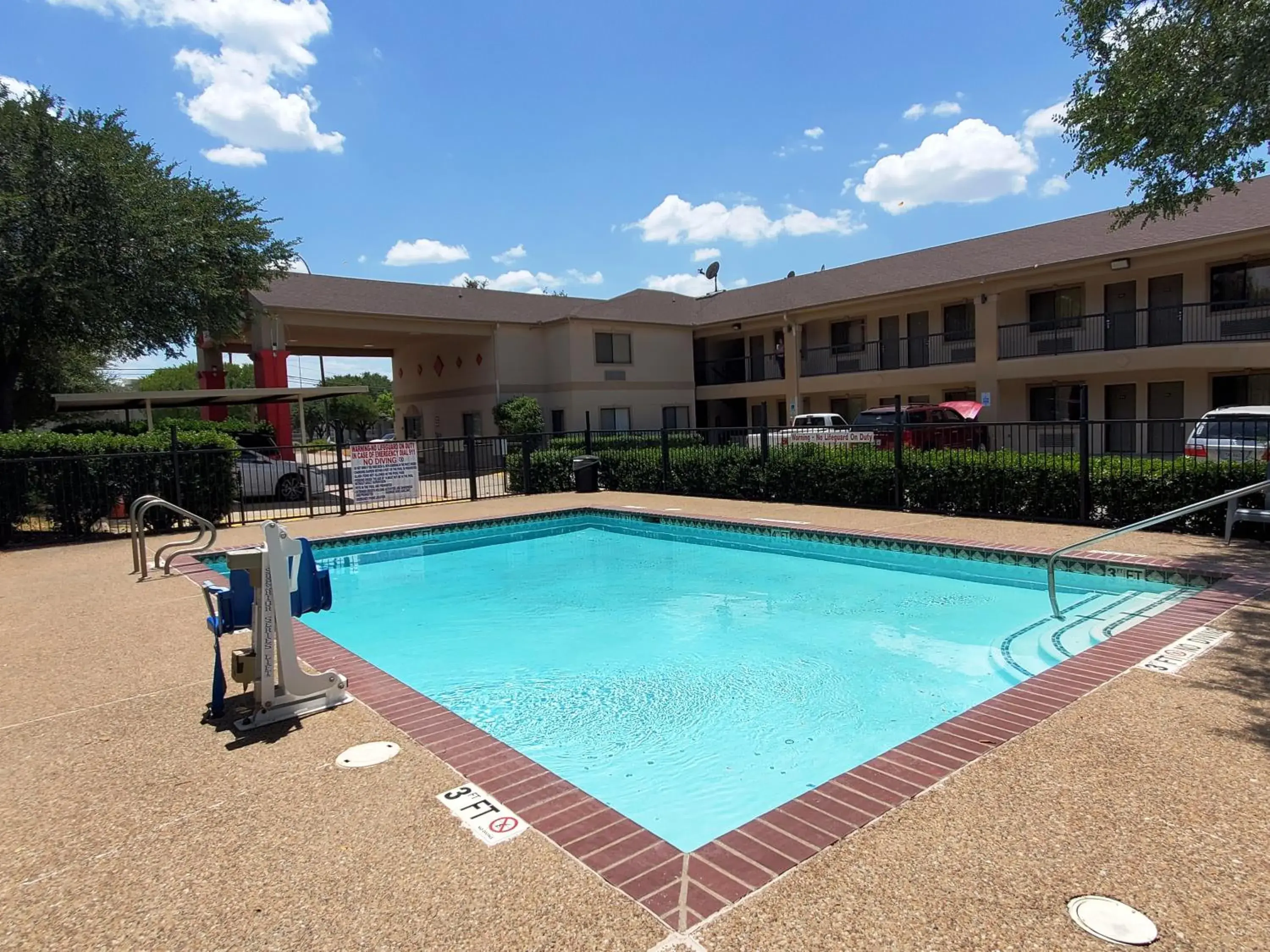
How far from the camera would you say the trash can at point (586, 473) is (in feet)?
63.1

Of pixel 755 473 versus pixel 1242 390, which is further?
pixel 1242 390

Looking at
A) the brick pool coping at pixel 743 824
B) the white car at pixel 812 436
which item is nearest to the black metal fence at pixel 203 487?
the white car at pixel 812 436

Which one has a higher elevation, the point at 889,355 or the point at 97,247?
the point at 97,247

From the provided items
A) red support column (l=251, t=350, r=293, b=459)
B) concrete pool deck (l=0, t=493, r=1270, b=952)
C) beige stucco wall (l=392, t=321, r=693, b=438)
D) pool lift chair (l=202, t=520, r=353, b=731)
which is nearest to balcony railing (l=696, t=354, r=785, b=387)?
beige stucco wall (l=392, t=321, r=693, b=438)

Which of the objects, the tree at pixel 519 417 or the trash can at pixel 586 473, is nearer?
the trash can at pixel 586 473

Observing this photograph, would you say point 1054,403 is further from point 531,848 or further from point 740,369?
point 531,848

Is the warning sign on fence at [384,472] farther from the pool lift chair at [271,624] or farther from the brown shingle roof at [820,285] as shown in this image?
the pool lift chair at [271,624]

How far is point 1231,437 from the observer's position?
34.2 ft

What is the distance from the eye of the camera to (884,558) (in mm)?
11008

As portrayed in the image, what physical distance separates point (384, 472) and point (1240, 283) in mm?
23101

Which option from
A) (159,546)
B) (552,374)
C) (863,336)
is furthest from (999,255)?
(159,546)

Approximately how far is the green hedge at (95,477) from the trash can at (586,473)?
7704 mm

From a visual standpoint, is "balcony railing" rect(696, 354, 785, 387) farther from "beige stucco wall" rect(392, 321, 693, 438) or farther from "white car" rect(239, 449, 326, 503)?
"white car" rect(239, 449, 326, 503)

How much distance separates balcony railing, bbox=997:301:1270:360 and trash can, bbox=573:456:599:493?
13.8 m
